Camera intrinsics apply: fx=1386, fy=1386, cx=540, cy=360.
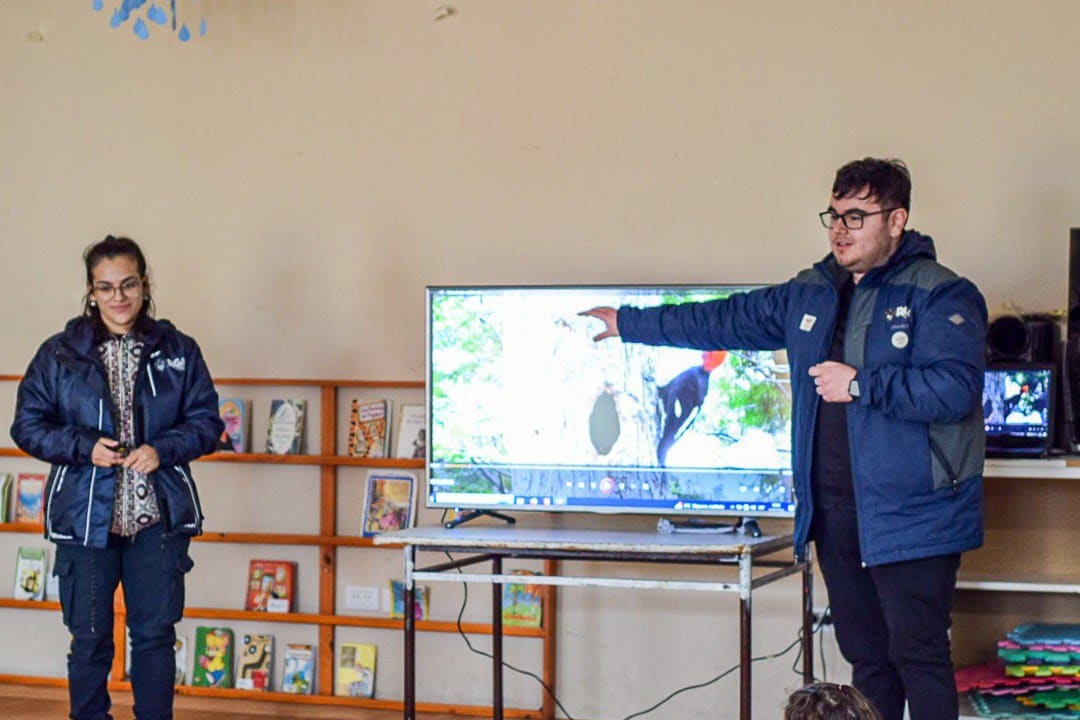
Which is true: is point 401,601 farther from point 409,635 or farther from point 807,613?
point 807,613

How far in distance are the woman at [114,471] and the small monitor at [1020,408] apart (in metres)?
2.01

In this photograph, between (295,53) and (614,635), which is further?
(295,53)

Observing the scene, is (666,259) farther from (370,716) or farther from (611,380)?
(370,716)

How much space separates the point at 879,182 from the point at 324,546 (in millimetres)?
2276

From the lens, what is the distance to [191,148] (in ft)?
15.3

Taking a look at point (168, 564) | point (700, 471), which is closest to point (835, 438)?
point (700, 471)

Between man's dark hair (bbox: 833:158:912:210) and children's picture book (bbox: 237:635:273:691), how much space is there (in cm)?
251

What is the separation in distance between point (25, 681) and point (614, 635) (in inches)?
80.7

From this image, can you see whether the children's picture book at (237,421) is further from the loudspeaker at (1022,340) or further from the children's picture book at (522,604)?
the loudspeaker at (1022,340)

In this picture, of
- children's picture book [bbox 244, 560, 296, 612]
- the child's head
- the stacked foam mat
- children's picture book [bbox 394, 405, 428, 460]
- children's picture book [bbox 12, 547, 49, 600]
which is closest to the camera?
the child's head

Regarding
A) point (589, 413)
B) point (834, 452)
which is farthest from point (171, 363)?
point (834, 452)

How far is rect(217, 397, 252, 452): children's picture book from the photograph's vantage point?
455cm

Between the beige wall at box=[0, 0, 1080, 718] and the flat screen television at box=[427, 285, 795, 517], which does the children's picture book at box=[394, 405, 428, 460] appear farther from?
the flat screen television at box=[427, 285, 795, 517]

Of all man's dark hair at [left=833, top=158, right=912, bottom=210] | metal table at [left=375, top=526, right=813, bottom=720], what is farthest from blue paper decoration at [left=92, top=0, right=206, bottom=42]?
man's dark hair at [left=833, top=158, right=912, bottom=210]
